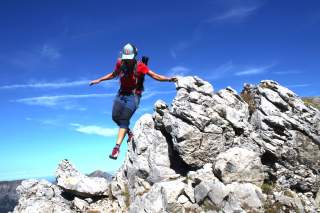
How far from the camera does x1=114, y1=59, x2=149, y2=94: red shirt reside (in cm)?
1484

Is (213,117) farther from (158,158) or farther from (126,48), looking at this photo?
(126,48)

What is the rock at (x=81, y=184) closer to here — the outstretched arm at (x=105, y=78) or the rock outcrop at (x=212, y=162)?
the rock outcrop at (x=212, y=162)

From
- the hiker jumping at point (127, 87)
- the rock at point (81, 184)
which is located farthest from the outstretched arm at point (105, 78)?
the rock at point (81, 184)

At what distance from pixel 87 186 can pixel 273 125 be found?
1996 centimetres

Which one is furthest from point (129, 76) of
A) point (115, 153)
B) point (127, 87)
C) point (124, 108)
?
point (115, 153)

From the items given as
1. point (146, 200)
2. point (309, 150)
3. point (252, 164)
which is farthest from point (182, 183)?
point (309, 150)

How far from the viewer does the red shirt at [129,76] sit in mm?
14836

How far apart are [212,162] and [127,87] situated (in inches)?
667

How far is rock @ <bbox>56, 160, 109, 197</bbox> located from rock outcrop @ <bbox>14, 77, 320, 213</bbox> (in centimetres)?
11

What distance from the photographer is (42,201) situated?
35.3m

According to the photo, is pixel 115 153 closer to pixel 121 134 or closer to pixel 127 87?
pixel 121 134

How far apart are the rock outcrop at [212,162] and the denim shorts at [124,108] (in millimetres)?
11678

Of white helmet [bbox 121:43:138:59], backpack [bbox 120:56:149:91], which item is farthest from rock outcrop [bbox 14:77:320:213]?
white helmet [bbox 121:43:138:59]

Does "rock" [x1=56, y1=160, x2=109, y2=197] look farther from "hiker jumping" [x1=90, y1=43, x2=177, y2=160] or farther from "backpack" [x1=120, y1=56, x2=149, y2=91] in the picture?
"backpack" [x1=120, y1=56, x2=149, y2=91]
